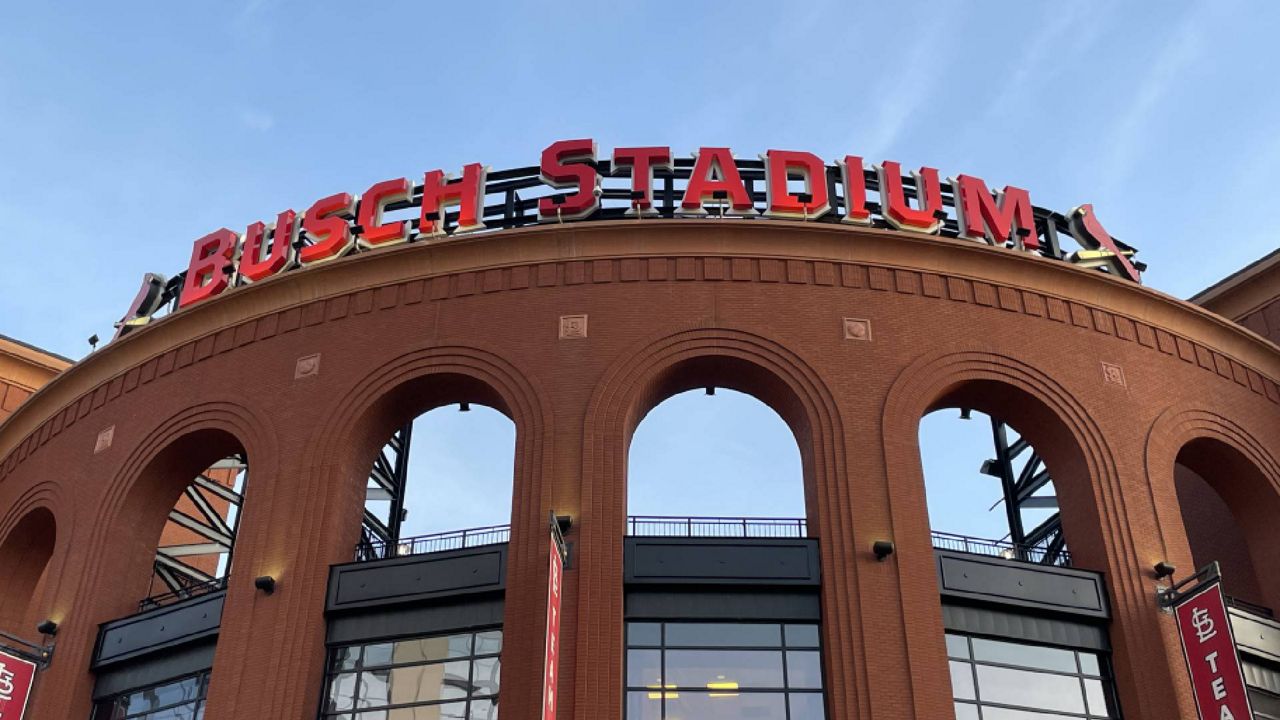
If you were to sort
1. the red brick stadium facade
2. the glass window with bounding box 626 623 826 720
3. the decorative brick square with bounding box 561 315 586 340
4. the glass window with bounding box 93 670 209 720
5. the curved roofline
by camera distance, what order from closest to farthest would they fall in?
the glass window with bounding box 626 623 826 720
the red brick stadium facade
the glass window with bounding box 93 670 209 720
the decorative brick square with bounding box 561 315 586 340
the curved roofline

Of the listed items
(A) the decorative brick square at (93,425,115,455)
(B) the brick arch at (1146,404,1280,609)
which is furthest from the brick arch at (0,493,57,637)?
(B) the brick arch at (1146,404,1280,609)

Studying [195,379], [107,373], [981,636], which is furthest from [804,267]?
[107,373]

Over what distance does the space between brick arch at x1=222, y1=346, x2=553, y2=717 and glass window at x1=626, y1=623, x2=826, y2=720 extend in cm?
214

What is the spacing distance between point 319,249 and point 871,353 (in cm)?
1344

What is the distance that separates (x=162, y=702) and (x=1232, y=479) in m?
25.2

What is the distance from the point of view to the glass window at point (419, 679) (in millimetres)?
24906

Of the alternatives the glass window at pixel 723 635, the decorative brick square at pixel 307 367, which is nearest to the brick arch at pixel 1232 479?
the glass window at pixel 723 635

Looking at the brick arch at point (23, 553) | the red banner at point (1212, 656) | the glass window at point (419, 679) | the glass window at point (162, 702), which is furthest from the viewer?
the brick arch at point (23, 553)

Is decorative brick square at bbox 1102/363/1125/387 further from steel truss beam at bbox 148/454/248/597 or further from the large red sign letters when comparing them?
steel truss beam at bbox 148/454/248/597

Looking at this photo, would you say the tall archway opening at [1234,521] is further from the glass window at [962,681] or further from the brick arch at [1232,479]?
the glass window at [962,681]

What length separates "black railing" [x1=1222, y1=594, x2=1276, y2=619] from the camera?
28.2 metres

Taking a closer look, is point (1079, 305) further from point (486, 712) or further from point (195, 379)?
point (195, 379)

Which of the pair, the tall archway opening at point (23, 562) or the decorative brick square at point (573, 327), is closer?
the decorative brick square at point (573, 327)

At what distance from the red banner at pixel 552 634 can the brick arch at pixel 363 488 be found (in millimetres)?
1346
